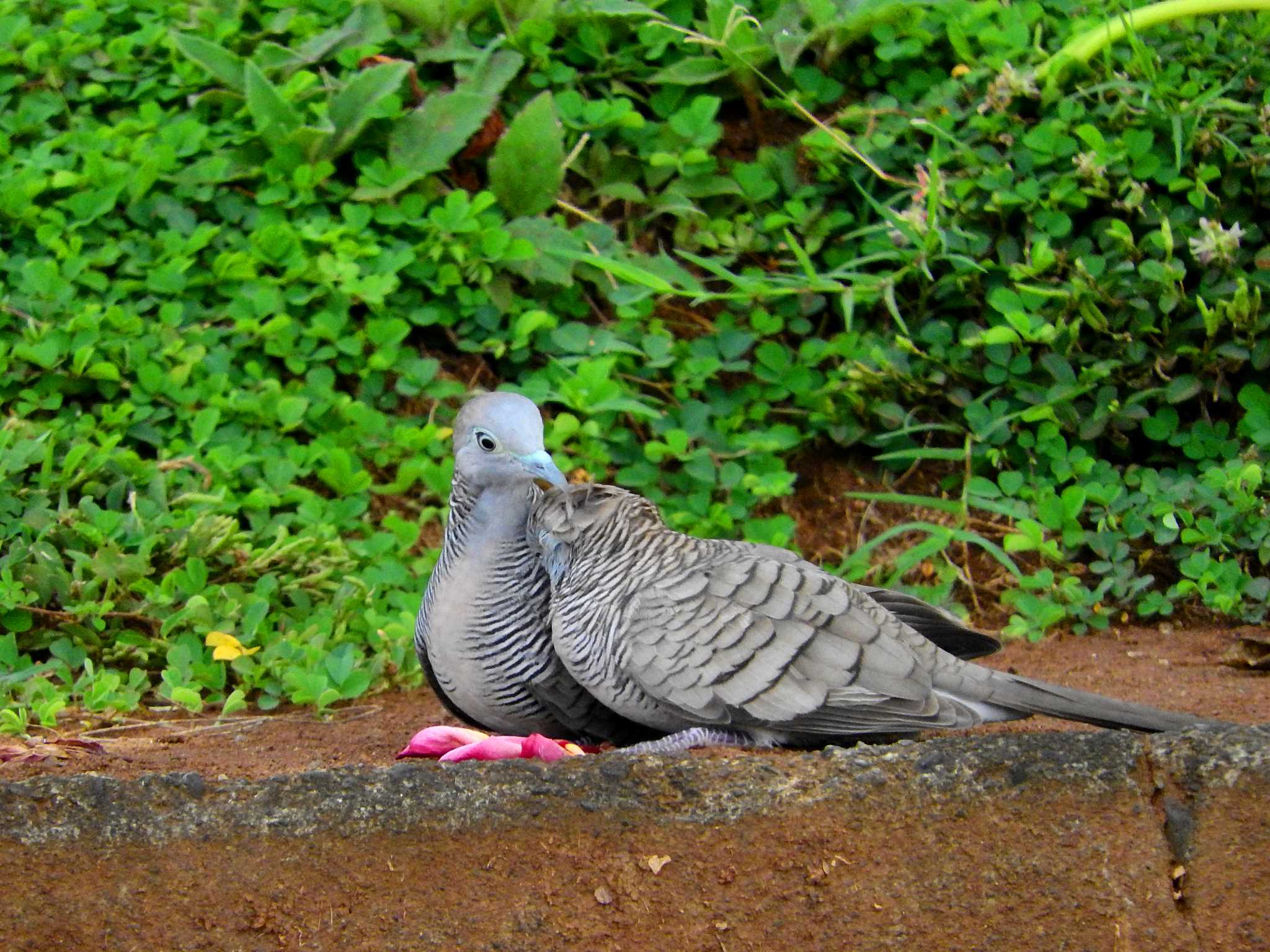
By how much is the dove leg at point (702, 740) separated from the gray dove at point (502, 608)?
34 centimetres

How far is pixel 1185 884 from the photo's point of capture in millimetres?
2631

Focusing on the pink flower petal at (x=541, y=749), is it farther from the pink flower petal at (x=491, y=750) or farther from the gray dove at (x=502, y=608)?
the gray dove at (x=502, y=608)

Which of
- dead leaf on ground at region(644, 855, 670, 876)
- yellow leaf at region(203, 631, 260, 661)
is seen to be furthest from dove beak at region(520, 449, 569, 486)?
yellow leaf at region(203, 631, 260, 661)

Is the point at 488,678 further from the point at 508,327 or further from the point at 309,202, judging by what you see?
the point at 309,202

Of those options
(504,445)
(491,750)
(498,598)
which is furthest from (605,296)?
(491,750)

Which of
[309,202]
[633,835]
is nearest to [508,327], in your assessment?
[309,202]

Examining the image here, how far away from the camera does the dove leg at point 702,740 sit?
3.14 m

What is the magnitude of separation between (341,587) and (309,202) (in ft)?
5.34

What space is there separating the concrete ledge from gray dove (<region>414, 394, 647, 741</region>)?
0.73 m

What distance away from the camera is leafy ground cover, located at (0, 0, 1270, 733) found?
14.3 feet

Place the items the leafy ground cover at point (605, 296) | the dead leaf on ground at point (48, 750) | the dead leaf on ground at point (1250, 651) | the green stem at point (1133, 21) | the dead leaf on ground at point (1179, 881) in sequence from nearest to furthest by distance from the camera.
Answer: the dead leaf on ground at point (1179, 881), the dead leaf on ground at point (48, 750), the dead leaf on ground at point (1250, 651), the leafy ground cover at point (605, 296), the green stem at point (1133, 21)

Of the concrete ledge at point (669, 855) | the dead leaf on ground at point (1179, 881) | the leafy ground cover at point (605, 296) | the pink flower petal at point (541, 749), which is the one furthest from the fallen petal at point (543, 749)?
the dead leaf on ground at point (1179, 881)

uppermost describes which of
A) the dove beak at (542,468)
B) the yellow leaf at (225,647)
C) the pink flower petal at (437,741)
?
the dove beak at (542,468)

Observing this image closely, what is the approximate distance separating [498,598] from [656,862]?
0.99 m
